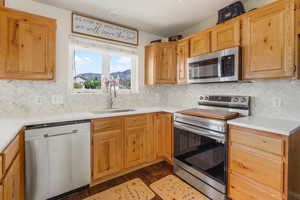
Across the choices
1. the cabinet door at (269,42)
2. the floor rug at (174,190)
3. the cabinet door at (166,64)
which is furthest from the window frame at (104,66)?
the cabinet door at (269,42)

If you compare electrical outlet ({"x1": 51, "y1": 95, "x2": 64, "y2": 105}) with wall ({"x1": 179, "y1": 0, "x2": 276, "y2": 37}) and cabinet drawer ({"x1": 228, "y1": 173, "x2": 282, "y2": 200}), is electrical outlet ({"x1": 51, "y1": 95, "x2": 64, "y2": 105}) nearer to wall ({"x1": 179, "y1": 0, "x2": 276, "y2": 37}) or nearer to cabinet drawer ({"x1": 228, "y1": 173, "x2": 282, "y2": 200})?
cabinet drawer ({"x1": 228, "y1": 173, "x2": 282, "y2": 200})

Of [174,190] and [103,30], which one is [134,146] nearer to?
[174,190]

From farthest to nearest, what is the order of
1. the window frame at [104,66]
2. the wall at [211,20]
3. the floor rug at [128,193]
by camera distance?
the window frame at [104,66] < the wall at [211,20] < the floor rug at [128,193]

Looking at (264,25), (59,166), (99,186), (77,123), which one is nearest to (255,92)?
(264,25)

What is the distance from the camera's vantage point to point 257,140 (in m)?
1.41

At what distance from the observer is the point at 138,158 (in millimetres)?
2354

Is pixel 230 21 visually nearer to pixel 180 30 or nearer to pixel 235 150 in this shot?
pixel 180 30

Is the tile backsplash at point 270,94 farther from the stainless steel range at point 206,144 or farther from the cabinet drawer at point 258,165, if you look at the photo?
the cabinet drawer at point 258,165

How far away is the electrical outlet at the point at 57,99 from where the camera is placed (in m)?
2.09

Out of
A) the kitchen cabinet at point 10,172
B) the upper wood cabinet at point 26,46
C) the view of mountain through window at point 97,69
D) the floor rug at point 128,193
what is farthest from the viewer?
the view of mountain through window at point 97,69

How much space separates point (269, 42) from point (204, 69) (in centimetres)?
80

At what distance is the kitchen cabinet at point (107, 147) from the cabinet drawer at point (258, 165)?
4.77 ft

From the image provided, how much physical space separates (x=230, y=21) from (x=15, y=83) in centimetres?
289

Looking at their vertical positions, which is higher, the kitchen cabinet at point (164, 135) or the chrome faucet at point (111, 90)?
the chrome faucet at point (111, 90)
